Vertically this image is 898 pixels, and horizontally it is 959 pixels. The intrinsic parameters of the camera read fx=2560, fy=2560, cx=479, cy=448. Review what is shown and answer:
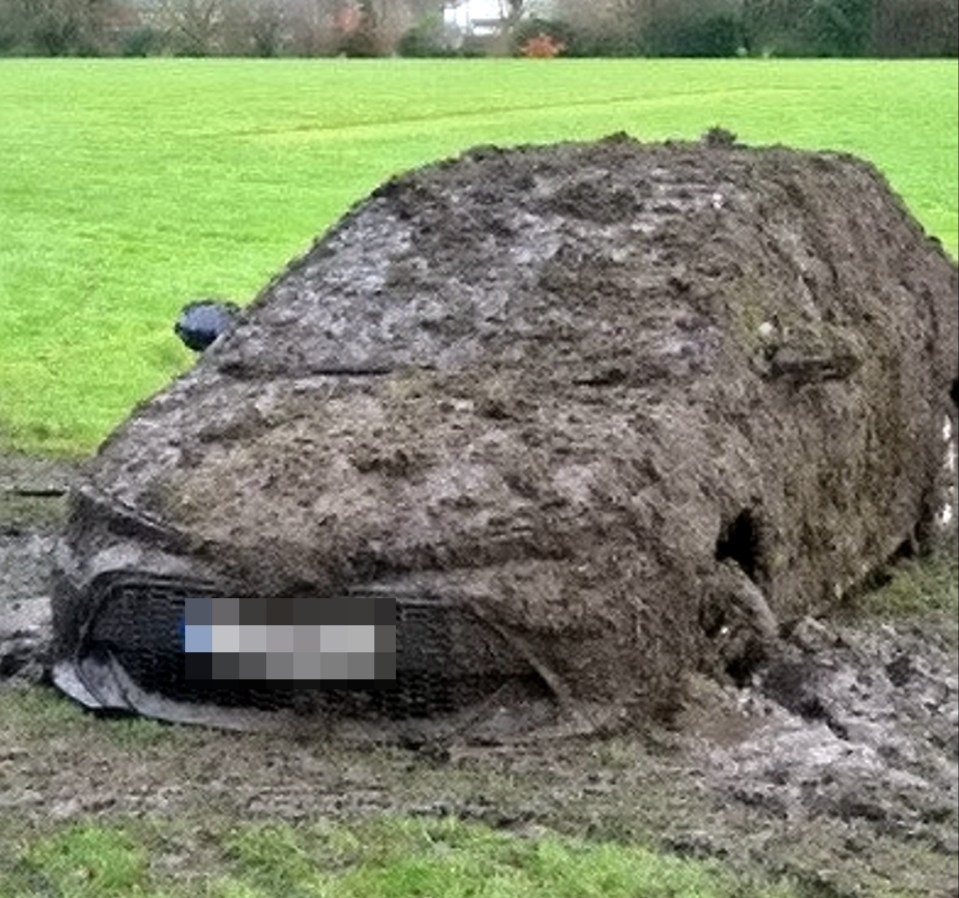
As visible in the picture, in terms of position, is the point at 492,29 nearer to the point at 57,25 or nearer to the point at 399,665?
the point at 57,25

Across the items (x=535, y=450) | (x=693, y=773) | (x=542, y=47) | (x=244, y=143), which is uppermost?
(x=542, y=47)

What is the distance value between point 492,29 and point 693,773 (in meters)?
1.50

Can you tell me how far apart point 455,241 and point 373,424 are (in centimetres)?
87

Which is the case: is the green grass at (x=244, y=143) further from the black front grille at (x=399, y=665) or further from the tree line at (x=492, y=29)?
the black front grille at (x=399, y=665)

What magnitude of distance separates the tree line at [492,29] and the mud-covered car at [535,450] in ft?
3.67

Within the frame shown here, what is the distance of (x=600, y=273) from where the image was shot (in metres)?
6.06

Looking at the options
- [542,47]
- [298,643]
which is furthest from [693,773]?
[542,47]

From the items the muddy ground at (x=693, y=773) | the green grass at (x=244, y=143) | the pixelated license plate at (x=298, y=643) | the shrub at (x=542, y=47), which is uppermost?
the shrub at (x=542, y=47)

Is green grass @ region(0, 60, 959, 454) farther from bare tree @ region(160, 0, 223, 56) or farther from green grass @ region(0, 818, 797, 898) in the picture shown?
green grass @ region(0, 818, 797, 898)

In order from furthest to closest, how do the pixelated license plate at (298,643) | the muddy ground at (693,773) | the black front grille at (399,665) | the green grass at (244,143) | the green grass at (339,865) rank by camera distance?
the black front grille at (399,665) → the pixelated license plate at (298,643) → the green grass at (244,143) → the muddy ground at (693,773) → the green grass at (339,865)

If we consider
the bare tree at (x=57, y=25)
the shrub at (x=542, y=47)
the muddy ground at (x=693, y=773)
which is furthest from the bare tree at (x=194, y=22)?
the muddy ground at (x=693, y=773)

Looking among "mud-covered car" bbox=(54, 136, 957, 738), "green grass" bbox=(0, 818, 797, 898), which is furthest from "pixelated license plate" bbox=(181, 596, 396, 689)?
"green grass" bbox=(0, 818, 797, 898)

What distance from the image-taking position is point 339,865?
4.44m

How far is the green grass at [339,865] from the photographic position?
4.29 meters
